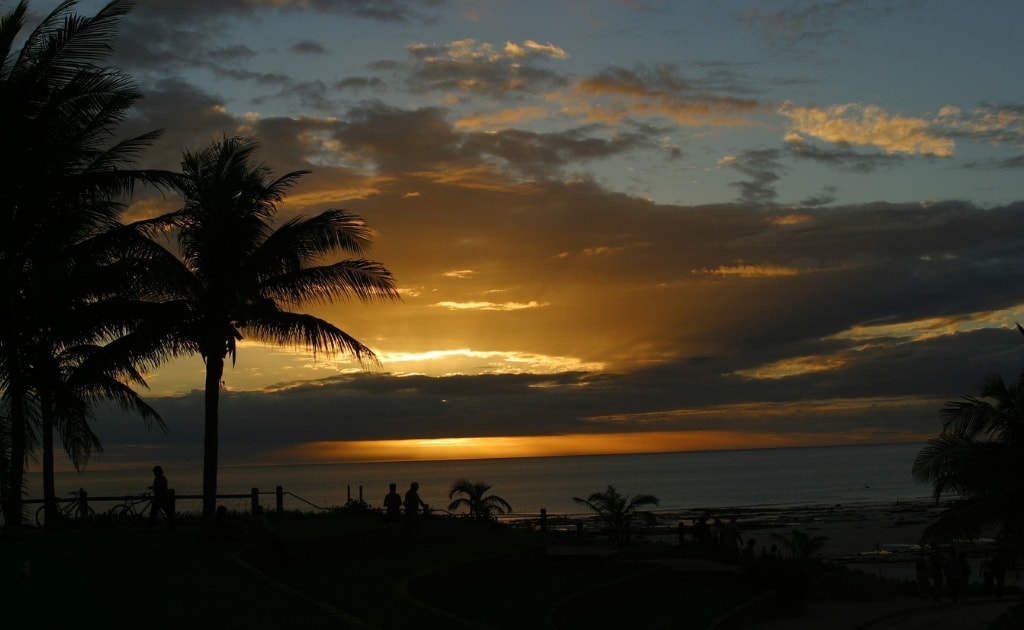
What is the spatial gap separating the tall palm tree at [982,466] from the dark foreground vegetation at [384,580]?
232 inches

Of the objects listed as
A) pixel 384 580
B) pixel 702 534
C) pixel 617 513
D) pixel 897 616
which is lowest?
pixel 897 616

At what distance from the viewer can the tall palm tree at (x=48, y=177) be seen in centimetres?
1833

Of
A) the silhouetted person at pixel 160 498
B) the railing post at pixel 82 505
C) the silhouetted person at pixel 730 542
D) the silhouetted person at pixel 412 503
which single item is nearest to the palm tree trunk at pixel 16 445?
the silhouetted person at pixel 160 498

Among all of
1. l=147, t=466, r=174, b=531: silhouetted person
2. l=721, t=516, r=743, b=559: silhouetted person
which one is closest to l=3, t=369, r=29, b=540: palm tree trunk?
l=147, t=466, r=174, b=531: silhouetted person

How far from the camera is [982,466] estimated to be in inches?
774

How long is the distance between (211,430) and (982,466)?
56.0 ft

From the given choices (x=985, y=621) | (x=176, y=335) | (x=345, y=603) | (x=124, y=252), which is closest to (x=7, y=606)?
(x=345, y=603)

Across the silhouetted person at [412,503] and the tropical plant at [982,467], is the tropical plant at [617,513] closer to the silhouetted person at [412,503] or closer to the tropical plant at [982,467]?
the silhouetted person at [412,503]

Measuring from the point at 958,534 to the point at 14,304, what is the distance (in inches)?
727

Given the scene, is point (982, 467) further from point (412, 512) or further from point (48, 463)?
point (48, 463)

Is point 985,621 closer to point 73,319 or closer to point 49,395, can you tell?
point 73,319

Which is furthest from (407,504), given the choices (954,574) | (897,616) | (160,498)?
(954,574)

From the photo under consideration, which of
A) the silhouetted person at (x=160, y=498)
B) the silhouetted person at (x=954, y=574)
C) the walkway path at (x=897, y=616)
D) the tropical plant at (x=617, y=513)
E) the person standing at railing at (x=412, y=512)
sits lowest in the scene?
the walkway path at (x=897, y=616)

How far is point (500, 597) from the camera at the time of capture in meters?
21.7
